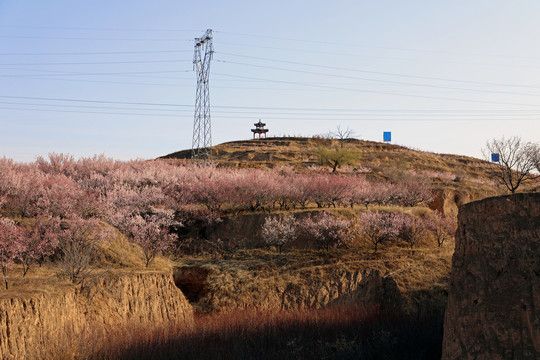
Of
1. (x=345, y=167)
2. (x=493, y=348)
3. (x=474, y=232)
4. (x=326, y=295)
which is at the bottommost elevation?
(x=326, y=295)

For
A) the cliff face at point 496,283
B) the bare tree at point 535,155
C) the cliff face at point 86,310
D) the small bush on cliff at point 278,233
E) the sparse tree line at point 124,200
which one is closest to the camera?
the cliff face at point 496,283

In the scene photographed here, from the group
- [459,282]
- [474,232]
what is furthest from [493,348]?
[474,232]

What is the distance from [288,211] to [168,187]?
772cm

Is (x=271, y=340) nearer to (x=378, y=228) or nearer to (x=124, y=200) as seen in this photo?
(x=378, y=228)

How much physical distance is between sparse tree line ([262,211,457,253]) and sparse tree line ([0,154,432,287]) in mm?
3342

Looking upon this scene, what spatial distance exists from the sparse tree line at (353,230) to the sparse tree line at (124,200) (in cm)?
334

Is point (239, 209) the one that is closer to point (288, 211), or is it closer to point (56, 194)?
point (288, 211)

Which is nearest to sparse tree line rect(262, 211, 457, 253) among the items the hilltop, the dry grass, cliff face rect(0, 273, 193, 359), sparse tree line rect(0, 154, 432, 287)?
sparse tree line rect(0, 154, 432, 287)

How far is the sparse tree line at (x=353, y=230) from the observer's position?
66.9 ft

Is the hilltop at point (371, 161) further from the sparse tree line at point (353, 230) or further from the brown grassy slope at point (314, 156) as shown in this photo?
the sparse tree line at point (353, 230)

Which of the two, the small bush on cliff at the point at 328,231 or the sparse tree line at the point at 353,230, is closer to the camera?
the small bush on cliff at the point at 328,231

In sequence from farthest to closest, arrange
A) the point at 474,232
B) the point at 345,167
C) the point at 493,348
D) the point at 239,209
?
the point at 345,167 → the point at 239,209 → the point at 474,232 → the point at 493,348

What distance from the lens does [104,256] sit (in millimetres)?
15000

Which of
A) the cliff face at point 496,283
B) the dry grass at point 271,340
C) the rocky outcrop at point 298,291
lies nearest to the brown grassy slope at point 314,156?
the rocky outcrop at point 298,291
